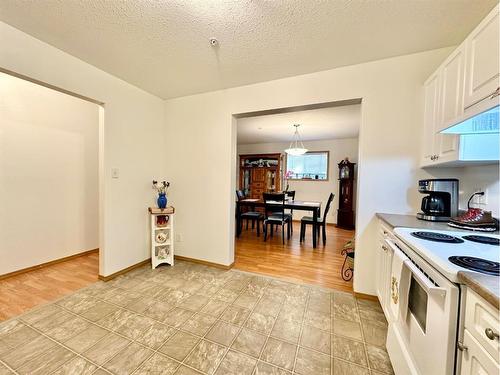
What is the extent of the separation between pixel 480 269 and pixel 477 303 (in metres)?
0.14

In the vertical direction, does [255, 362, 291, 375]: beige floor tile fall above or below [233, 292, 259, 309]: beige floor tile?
above

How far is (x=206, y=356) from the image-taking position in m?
1.40

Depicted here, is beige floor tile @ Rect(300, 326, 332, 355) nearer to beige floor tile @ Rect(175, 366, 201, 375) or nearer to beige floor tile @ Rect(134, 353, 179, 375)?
beige floor tile @ Rect(175, 366, 201, 375)

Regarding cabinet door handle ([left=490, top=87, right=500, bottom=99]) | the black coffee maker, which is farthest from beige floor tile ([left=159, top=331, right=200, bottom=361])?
cabinet door handle ([left=490, top=87, right=500, bottom=99])

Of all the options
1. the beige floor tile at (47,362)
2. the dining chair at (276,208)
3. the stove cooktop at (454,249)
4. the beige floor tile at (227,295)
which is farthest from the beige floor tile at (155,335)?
the dining chair at (276,208)

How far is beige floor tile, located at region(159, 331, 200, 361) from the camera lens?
140 cm

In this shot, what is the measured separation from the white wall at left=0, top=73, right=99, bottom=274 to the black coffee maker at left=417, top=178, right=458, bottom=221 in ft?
13.7

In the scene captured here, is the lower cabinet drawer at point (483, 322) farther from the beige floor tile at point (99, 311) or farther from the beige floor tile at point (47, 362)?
the beige floor tile at point (99, 311)

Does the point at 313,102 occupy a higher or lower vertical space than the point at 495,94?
higher

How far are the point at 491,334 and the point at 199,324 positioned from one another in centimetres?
169

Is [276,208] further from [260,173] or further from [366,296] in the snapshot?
[260,173]

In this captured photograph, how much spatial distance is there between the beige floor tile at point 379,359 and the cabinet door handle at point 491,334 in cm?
95

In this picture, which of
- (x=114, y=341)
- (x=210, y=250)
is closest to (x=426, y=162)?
(x=210, y=250)

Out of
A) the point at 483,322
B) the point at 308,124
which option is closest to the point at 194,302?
the point at 483,322
